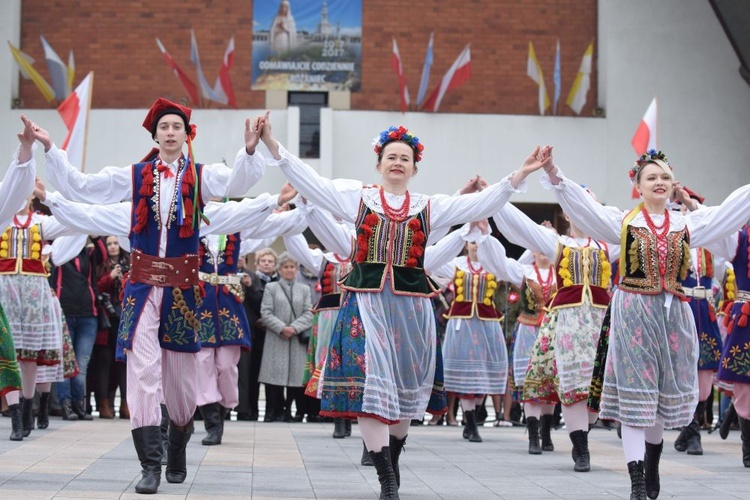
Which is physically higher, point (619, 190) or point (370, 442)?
point (619, 190)

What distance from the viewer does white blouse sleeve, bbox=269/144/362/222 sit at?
7.01 m

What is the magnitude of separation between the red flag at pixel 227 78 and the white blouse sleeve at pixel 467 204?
14.0 meters

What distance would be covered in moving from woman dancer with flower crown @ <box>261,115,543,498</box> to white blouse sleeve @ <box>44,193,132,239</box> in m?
1.27

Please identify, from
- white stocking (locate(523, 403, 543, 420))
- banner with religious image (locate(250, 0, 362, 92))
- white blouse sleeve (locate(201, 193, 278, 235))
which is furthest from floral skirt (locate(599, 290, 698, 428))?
banner with religious image (locate(250, 0, 362, 92))

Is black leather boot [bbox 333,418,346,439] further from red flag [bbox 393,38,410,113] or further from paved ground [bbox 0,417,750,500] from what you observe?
red flag [bbox 393,38,410,113]

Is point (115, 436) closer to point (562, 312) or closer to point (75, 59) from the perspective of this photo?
point (562, 312)

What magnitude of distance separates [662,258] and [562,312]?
228cm

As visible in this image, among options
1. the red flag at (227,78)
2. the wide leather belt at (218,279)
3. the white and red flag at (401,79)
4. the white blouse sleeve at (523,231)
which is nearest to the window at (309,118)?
the red flag at (227,78)

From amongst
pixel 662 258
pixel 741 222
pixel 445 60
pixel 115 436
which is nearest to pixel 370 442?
pixel 662 258

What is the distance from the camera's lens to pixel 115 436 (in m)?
10.5

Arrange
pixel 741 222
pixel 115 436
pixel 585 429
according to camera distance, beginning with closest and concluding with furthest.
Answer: pixel 741 222, pixel 585 429, pixel 115 436

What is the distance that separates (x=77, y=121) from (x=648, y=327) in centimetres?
1163

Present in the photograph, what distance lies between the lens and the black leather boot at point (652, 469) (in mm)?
6902

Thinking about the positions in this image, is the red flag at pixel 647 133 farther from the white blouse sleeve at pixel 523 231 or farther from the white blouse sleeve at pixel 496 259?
the white blouse sleeve at pixel 523 231
